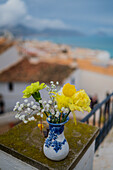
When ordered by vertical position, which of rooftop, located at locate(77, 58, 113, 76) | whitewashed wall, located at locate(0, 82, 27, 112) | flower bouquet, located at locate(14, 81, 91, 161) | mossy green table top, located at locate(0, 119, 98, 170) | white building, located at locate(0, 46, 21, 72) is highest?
white building, located at locate(0, 46, 21, 72)

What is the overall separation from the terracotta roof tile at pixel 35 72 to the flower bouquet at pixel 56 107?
1749 centimetres

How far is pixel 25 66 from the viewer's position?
71.9 ft

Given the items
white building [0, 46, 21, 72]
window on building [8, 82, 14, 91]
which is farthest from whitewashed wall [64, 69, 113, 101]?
white building [0, 46, 21, 72]

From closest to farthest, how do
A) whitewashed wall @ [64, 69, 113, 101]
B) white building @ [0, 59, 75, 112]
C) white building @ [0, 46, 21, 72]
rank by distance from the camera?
white building @ [0, 59, 75, 112] → whitewashed wall @ [64, 69, 113, 101] → white building @ [0, 46, 21, 72]

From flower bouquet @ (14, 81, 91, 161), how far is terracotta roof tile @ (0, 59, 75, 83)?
17.5 metres

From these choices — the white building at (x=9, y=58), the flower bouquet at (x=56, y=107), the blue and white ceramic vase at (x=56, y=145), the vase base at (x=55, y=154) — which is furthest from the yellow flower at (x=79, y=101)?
the white building at (x=9, y=58)

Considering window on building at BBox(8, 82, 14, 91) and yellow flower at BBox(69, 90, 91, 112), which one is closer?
yellow flower at BBox(69, 90, 91, 112)

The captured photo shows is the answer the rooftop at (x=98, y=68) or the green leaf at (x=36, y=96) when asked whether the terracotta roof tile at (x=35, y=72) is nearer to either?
the rooftop at (x=98, y=68)

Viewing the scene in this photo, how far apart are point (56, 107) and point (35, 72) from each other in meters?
19.5

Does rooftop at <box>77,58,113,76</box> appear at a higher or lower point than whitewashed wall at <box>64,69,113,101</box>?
Answer: higher

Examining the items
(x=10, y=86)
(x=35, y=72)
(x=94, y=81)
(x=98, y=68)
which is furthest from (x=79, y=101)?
(x=98, y=68)

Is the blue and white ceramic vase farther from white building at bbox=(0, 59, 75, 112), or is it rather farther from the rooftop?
the rooftop

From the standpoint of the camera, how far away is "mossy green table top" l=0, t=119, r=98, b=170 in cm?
143

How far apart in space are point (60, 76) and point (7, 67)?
7.39 m
